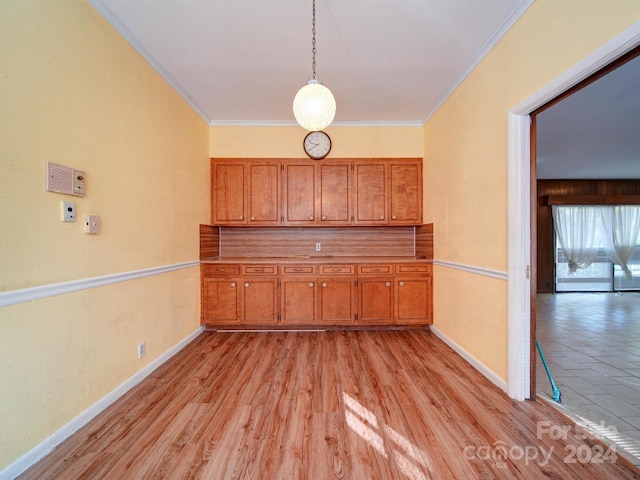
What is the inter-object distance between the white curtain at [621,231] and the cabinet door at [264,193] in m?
7.62

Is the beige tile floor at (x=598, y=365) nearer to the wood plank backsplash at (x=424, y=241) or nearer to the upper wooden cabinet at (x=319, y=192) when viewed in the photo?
the wood plank backsplash at (x=424, y=241)

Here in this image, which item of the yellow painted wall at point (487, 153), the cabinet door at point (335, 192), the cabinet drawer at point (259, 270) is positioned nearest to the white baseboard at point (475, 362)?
the yellow painted wall at point (487, 153)

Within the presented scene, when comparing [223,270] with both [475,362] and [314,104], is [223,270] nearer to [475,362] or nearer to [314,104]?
[314,104]

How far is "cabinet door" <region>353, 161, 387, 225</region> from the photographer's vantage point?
3.65m

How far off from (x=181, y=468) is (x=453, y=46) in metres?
3.43

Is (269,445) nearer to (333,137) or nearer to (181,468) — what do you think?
(181,468)

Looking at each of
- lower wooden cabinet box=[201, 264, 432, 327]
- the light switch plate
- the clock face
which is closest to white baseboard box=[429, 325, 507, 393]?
lower wooden cabinet box=[201, 264, 432, 327]

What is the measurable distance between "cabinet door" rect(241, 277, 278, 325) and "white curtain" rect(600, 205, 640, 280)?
308 inches

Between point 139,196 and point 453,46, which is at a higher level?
point 453,46

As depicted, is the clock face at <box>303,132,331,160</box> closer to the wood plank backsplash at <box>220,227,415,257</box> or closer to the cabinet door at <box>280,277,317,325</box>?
the wood plank backsplash at <box>220,227,415,257</box>

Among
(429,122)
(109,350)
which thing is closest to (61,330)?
(109,350)

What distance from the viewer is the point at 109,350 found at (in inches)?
74.5

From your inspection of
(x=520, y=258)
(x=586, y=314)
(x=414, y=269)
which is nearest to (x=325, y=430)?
(x=520, y=258)

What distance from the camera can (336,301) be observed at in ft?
11.1
